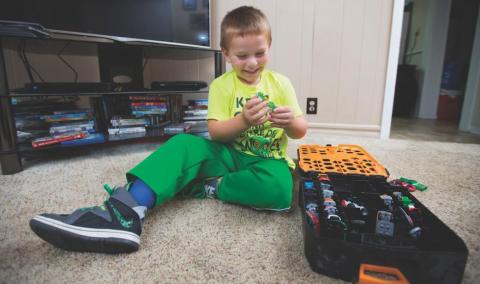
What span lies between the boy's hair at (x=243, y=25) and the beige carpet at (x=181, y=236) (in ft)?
1.47

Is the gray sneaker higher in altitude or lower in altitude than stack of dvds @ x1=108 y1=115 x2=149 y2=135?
lower

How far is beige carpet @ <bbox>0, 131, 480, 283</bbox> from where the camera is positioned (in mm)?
482

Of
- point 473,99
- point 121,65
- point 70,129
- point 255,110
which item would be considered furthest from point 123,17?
point 473,99

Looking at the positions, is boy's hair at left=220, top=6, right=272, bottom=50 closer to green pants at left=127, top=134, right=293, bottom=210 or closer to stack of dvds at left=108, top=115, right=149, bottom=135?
green pants at left=127, top=134, right=293, bottom=210

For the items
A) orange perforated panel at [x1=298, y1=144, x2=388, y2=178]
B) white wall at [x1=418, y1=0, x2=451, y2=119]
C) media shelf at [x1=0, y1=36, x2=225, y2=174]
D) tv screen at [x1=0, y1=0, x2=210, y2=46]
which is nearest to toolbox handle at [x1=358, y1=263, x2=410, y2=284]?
orange perforated panel at [x1=298, y1=144, x2=388, y2=178]

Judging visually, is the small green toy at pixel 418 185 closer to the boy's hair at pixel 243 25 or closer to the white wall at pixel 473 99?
the boy's hair at pixel 243 25

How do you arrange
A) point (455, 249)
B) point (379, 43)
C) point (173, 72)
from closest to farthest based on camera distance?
1. point (455, 249)
2. point (379, 43)
3. point (173, 72)

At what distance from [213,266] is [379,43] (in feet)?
5.32

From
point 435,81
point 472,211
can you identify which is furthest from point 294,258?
point 435,81

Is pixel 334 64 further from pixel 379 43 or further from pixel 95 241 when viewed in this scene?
pixel 95 241

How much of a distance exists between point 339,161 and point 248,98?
0.40 meters

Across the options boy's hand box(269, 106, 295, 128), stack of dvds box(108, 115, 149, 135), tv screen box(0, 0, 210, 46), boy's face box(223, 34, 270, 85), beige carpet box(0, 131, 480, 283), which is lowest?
beige carpet box(0, 131, 480, 283)

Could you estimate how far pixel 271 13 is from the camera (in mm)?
1691

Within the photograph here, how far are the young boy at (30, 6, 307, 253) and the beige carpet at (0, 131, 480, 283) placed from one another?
0.14ft
